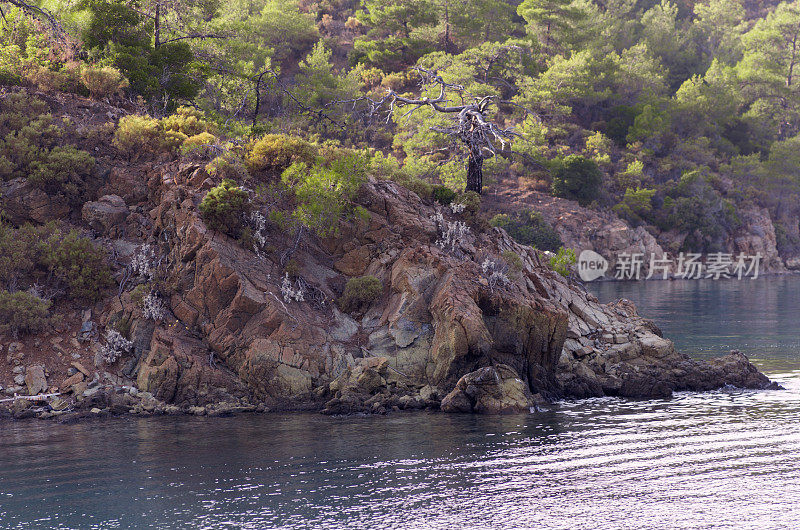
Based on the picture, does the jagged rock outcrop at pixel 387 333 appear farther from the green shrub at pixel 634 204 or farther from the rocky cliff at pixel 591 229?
the green shrub at pixel 634 204

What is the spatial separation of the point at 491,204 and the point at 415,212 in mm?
50156

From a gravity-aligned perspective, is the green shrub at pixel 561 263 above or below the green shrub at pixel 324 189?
below

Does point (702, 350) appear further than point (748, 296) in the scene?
No

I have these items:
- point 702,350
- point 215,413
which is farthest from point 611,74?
point 215,413

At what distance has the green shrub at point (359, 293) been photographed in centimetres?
2911

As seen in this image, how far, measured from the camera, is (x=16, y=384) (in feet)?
84.4

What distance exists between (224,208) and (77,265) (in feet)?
18.8

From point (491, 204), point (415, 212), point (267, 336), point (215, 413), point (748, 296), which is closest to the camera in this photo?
point (215, 413)

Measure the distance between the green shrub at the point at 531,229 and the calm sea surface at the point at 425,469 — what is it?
46.5m

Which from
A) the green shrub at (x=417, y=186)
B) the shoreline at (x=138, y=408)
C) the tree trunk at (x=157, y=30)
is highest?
the tree trunk at (x=157, y=30)

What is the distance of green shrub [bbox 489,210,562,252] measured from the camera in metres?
73.6

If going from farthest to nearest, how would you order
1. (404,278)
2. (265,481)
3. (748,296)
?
(748,296)
(404,278)
(265,481)

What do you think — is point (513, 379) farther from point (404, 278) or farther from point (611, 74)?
point (611, 74)
